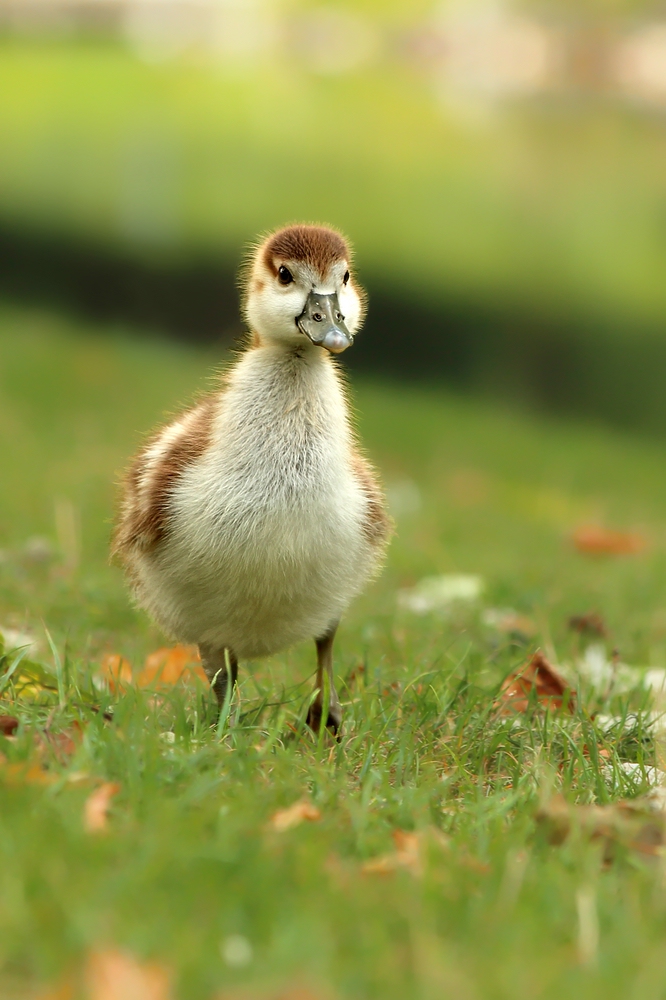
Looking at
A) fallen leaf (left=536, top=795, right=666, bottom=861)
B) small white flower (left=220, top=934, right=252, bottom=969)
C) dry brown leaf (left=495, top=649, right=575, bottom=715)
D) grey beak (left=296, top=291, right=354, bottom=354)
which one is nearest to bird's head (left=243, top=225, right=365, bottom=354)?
grey beak (left=296, top=291, right=354, bottom=354)

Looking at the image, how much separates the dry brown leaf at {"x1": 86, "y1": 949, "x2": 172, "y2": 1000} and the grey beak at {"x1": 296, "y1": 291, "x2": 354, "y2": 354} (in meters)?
2.07

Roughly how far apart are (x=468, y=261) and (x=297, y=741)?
64.8 feet

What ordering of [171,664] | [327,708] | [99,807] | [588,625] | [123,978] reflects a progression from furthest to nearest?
[588,625] → [171,664] → [327,708] → [99,807] → [123,978]

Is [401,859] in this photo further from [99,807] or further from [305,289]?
[305,289]

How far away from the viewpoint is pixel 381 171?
23.2m

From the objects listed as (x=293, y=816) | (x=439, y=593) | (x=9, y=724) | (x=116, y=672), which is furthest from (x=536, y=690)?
(x=439, y=593)

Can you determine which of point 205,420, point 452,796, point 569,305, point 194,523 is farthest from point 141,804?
point 569,305

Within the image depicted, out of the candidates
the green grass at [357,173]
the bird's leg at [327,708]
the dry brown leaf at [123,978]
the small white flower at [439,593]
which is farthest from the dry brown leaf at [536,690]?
the green grass at [357,173]

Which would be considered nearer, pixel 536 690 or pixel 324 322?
pixel 324 322

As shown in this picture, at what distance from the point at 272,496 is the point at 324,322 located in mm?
546

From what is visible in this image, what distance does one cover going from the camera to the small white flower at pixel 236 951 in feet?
6.74

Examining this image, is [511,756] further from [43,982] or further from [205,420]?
[43,982]

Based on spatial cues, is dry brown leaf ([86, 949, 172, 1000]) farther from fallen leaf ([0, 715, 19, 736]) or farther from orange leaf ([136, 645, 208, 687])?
orange leaf ([136, 645, 208, 687])

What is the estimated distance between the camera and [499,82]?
21.8m
